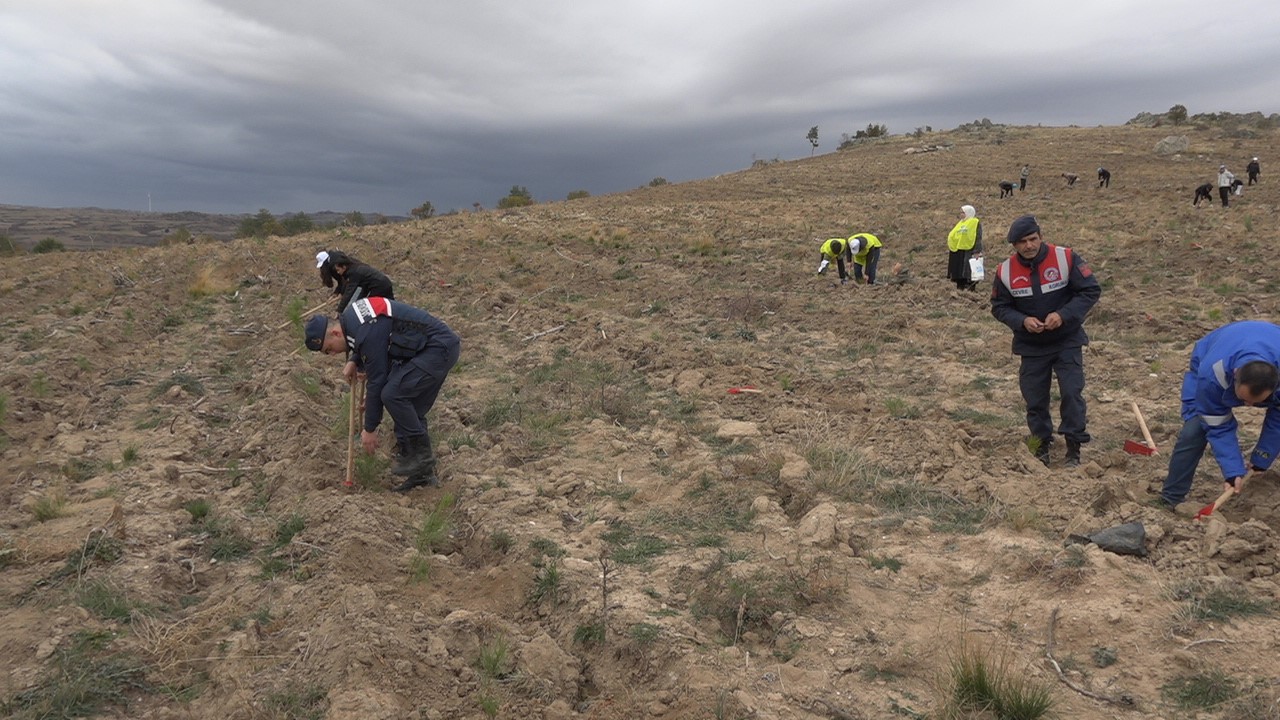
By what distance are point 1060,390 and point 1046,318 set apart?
0.58 metres

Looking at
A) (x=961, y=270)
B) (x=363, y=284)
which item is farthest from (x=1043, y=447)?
(x=961, y=270)

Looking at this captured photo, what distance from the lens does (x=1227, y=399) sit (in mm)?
4074

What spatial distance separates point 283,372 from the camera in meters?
7.46

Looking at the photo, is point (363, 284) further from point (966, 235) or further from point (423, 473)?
point (966, 235)

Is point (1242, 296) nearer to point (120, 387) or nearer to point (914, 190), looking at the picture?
point (120, 387)

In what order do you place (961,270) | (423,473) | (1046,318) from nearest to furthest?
(1046,318) < (423,473) < (961,270)

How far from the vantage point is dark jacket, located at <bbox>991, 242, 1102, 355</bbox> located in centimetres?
496

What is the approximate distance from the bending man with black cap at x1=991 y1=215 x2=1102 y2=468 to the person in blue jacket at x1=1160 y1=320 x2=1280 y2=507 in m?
0.72

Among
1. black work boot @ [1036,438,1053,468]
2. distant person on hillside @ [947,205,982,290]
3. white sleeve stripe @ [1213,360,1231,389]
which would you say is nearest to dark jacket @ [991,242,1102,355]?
black work boot @ [1036,438,1053,468]

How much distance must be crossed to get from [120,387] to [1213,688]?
8838mm

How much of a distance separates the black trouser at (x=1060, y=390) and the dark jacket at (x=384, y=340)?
13.2 feet

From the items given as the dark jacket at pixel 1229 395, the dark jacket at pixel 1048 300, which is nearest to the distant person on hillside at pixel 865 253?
the dark jacket at pixel 1048 300

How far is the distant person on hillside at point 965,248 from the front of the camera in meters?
10.9

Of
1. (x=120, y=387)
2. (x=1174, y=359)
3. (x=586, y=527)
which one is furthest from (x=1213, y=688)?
(x=120, y=387)
